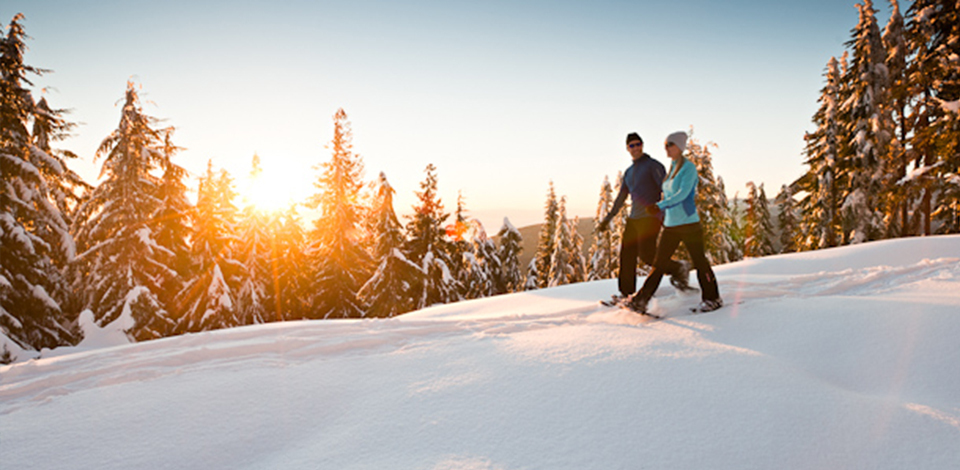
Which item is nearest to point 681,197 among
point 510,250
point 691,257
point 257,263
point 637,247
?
point 691,257

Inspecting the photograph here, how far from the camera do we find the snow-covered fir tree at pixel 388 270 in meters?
22.3

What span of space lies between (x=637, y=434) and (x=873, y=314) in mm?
3308

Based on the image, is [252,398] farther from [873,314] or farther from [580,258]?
[580,258]

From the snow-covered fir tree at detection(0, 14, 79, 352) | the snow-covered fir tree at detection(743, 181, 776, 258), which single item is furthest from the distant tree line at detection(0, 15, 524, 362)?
the snow-covered fir tree at detection(743, 181, 776, 258)

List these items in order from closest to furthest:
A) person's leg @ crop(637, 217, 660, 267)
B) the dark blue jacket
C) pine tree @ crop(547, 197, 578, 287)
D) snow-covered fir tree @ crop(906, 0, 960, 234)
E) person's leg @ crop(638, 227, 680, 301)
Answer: person's leg @ crop(638, 227, 680, 301) → the dark blue jacket → person's leg @ crop(637, 217, 660, 267) → snow-covered fir tree @ crop(906, 0, 960, 234) → pine tree @ crop(547, 197, 578, 287)

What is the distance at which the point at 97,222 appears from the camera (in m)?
17.1

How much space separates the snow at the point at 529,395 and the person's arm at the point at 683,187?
137cm

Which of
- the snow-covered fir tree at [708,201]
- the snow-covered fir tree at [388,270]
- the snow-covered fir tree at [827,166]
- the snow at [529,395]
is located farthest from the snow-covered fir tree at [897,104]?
the snow-covered fir tree at [388,270]

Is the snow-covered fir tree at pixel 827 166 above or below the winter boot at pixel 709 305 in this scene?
above

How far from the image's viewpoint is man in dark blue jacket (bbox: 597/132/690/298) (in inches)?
213

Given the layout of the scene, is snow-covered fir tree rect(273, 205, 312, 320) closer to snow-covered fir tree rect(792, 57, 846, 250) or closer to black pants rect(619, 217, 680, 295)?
black pants rect(619, 217, 680, 295)

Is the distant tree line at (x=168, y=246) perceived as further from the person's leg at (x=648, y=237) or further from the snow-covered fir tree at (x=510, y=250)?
the person's leg at (x=648, y=237)

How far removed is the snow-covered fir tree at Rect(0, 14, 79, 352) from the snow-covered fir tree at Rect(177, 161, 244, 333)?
4137 millimetres

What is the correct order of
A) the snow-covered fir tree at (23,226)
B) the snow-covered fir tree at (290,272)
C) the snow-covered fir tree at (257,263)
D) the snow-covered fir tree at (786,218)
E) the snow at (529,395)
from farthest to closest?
the snow-covered fir tree at (786,218) < the snow-covered fir tree at (290,272) < the snow-covered fir tree at (257,263) < the snow-covered fir tree at (23,226) < the snow at (529,395)
